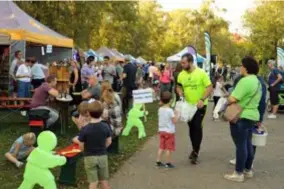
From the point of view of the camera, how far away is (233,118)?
6215mm

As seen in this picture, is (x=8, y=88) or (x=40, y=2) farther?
(x=40, y=2)

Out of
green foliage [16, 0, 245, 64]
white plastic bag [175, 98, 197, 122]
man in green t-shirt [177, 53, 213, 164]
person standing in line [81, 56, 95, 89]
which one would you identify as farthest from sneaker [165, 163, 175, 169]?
green foliage [16, 0, 245, 64]

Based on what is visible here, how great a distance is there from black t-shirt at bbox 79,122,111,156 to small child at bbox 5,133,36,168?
229 centimetres

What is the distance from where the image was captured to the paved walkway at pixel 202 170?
20.4ft

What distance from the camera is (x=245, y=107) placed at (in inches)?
247

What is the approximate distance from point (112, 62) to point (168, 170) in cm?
1011

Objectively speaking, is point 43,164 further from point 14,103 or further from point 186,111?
point 14,103

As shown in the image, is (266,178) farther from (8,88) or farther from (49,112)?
(8,88)

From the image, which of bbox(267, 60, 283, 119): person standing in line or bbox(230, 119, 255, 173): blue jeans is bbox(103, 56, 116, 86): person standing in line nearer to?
bbox(267, 60, 283, 119): person standing in line

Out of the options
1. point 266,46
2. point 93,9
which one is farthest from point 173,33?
point 93,9

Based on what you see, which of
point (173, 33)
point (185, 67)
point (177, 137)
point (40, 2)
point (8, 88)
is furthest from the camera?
point (173, 33)

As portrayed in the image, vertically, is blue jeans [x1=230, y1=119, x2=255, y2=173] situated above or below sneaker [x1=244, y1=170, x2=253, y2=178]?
above

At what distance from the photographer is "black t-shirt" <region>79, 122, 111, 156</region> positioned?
4.94 m

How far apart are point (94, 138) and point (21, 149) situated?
8.67 ft
